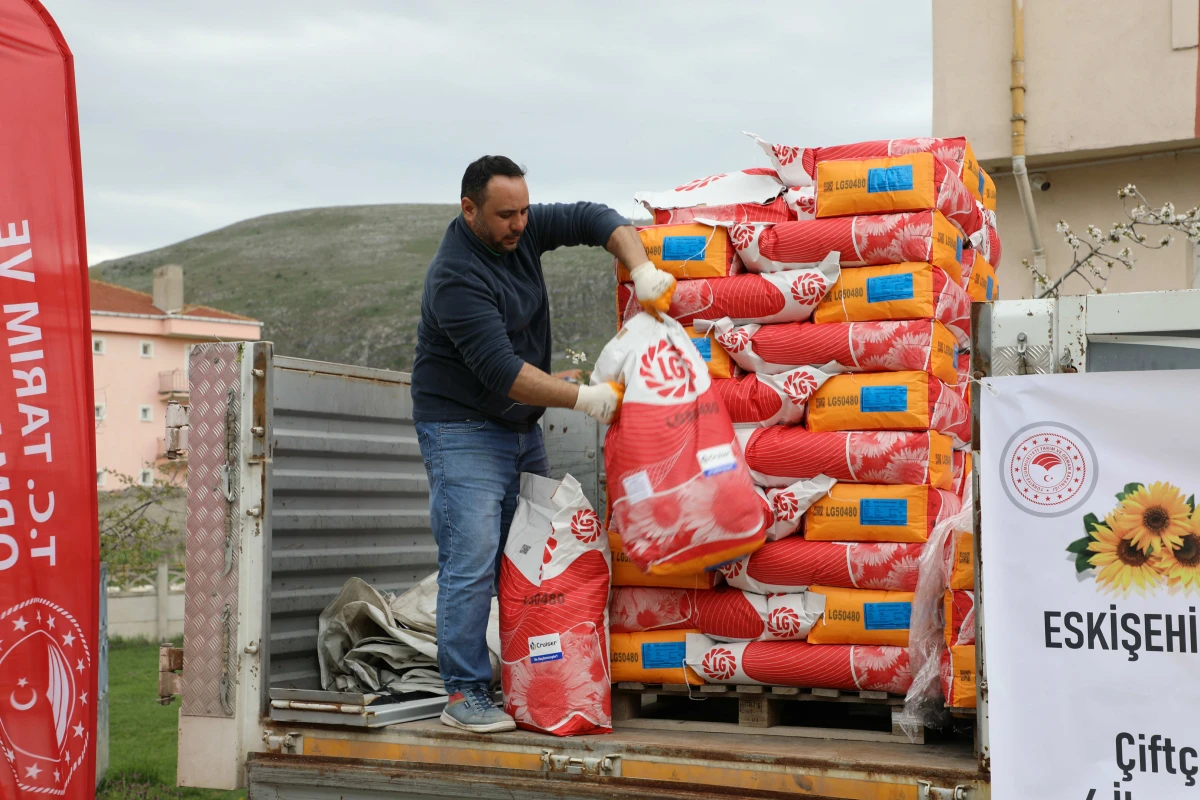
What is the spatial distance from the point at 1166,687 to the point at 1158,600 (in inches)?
7.3

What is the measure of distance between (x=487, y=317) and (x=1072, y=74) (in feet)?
20.7

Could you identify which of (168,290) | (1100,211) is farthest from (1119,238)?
(168,290)

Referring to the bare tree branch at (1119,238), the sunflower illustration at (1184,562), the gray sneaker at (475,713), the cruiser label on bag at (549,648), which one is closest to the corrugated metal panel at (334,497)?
the gray sneaker at (475,713)

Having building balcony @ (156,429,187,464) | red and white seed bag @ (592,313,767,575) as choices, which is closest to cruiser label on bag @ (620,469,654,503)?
red and white seed bag @ (592,313,767,575)

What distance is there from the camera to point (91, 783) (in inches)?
149

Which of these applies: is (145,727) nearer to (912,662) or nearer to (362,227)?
(912,662)

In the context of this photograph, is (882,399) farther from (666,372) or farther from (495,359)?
A: (495,359)

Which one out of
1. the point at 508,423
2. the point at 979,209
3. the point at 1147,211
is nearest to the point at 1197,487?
the point at 979,209

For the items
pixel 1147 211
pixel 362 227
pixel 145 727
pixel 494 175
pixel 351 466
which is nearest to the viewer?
pixel 494 175

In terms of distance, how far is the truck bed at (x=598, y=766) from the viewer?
289 centimetres

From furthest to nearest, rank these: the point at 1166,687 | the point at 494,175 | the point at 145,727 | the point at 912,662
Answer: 1. the point at 145,727
2. the point at 494,175
3. the point at 912,662
4. the point at 1166,687

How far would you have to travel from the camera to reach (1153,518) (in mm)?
2643

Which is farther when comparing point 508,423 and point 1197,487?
point 508,423

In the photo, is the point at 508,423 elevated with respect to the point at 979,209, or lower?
lower
